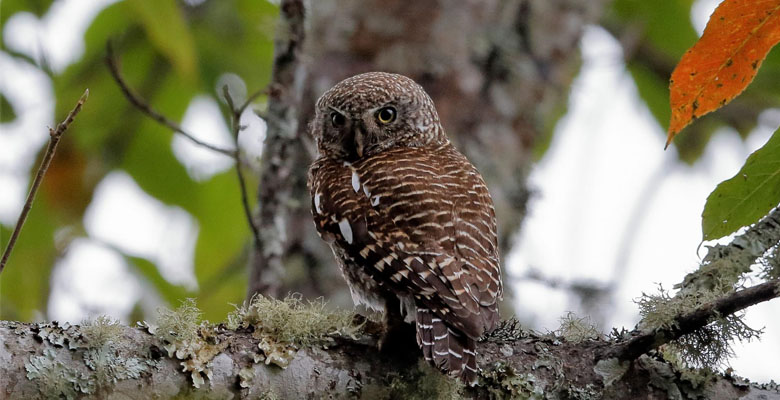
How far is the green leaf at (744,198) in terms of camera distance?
8.02 feet

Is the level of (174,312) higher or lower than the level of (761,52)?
lower

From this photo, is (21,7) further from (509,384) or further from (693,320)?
(693,320)

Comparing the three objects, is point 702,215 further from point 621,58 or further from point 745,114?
point 745,114

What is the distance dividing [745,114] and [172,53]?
4530mm

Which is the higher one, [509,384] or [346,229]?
[346,229]

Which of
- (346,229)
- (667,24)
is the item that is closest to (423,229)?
(346,229)

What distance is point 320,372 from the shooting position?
262cm

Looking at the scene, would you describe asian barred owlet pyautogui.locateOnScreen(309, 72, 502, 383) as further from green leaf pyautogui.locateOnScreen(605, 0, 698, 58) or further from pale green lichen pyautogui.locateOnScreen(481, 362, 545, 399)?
green leaf pyautogui.locateOnScreen(605, 0, 698, 58)

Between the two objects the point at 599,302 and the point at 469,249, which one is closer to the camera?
the point at 469,249

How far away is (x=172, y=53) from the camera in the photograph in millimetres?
4754

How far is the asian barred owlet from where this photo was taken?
2.94 meters

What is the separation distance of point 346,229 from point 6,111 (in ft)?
10.5

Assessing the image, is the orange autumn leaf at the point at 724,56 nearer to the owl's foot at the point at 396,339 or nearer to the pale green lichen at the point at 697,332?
the pale green lichen at the point at 697,332

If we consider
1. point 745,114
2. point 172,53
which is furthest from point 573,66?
point 172,53
